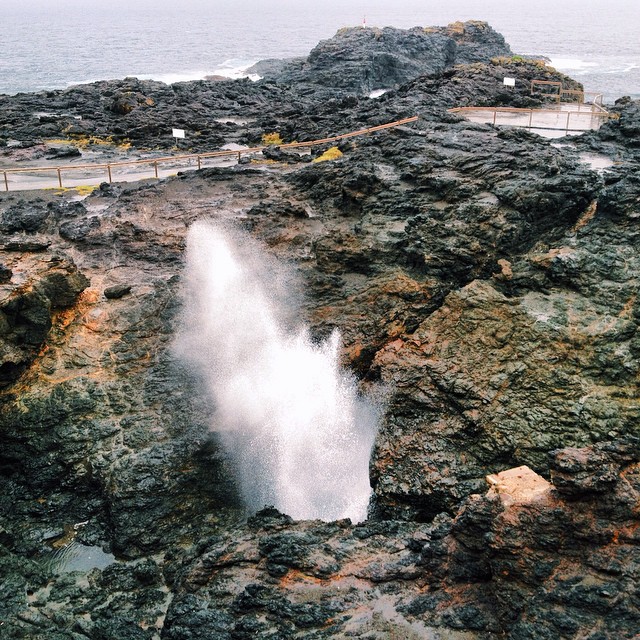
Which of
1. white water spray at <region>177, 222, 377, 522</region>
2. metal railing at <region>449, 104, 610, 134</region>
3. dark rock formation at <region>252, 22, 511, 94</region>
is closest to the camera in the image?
white water spray at <region>177, 222, 377, 522</region>

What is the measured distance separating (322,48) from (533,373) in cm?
5419

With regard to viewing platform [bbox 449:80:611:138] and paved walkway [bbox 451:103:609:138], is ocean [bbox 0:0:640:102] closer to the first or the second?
viewing platform [bbox 449:80:611:138]

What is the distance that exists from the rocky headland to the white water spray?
430mm

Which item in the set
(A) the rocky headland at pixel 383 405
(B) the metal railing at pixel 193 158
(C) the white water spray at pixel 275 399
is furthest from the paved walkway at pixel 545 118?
(C) the white water spray at pixel 275 399

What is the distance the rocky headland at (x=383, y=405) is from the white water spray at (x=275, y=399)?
43 centimetres

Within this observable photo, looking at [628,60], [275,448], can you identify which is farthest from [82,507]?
[628,60]

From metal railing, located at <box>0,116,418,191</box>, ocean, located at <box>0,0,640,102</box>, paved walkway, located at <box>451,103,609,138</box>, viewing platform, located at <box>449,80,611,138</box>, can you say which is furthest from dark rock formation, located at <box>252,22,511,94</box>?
metal railing, located at <box>0,116,418,191</box>

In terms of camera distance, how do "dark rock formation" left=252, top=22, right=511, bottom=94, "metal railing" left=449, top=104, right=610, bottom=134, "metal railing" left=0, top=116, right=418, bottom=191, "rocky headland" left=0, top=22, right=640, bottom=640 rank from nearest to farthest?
"rocky headland" left=0, top=22, right=640, bottom=640
"metal railing" left=0, top=116, right=418, bottom=191
"metal railing" left=449, top=104, right=610, bottom=134
"dark rock formation" left=252, top=22, right=511, bottom=94

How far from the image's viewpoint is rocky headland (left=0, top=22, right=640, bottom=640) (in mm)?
10250

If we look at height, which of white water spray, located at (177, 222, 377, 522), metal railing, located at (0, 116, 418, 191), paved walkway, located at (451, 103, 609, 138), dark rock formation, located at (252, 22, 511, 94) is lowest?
white water spray, located at (177, 222, 377, 522)

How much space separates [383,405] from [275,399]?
2632 mm

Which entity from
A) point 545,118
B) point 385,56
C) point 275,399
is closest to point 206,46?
point 385,56

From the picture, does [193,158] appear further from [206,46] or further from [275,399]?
[206,46]

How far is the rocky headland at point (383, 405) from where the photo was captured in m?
10.2
